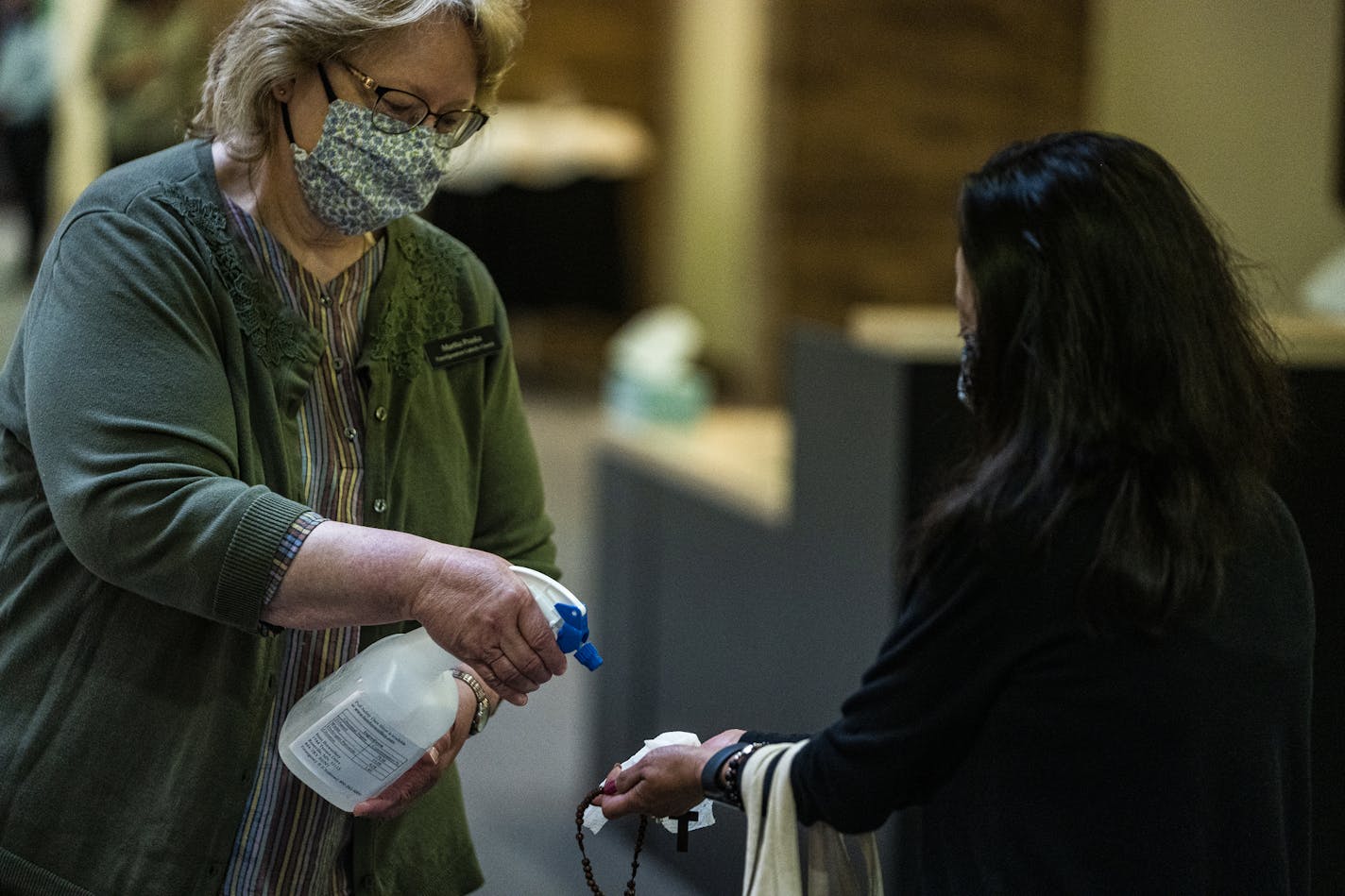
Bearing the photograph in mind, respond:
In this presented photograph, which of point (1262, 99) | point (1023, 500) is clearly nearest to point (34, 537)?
point (1023, 500)

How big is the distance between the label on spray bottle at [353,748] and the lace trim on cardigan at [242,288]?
0.32 metres

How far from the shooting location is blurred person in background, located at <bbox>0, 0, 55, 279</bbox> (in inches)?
241

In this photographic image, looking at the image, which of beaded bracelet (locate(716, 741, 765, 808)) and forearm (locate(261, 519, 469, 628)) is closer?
forearm (locate(261, 519, 469, 628))

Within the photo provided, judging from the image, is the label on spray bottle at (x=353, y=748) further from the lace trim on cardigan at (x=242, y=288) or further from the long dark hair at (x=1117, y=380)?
the long dark hair at (x=1117, y=380)

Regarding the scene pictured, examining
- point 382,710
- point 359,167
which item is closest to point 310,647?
point 382,710

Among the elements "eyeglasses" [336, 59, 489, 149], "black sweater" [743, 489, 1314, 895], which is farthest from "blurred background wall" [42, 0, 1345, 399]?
"eyeglasses" [336, 59, 489, 149]

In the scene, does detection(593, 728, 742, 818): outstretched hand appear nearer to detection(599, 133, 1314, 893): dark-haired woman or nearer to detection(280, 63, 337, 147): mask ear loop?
detection(599, 133, 1314, 893): dark-haired woman

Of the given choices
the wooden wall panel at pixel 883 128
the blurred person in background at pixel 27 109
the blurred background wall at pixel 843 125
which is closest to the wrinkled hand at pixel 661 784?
the blurred background wall at pixel 843 125

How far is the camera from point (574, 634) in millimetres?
1452

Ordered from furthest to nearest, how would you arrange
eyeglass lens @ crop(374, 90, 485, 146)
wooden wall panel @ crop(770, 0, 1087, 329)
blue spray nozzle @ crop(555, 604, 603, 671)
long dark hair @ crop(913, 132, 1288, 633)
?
wooden wall panel @ crop(770, 0, 1087, 329) < eyeglass lens @ crop(374, 90, 485, 146) < blue spray nozzle @ crop(555, 604, 603, 671) < long dark hair @ crop(913, 132, 1288, 633)

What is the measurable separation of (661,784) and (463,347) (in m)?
0.47

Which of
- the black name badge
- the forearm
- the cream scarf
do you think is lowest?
the cream scarf

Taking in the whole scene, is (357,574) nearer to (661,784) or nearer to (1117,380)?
(661,784)

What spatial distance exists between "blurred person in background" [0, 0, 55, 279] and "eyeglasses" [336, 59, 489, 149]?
492 cm
